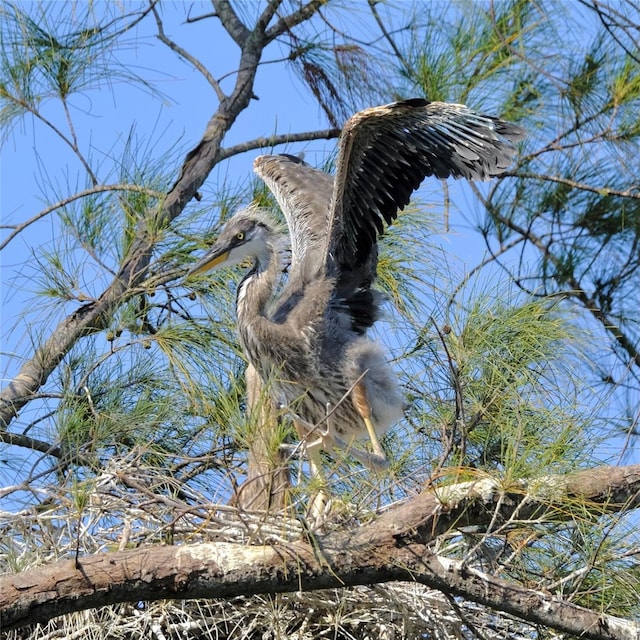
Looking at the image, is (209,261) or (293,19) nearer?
(209,261)

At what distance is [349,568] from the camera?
8.09 feet

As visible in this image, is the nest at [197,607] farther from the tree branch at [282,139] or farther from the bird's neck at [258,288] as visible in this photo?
the tree branch at [282,139]

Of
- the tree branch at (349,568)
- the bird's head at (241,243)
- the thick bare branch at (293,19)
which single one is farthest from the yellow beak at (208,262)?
the tree branch at (349,568)

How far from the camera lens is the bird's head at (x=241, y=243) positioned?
139 inches

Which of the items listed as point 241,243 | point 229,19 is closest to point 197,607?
point 241,243

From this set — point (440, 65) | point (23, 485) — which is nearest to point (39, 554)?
point (23, 485)

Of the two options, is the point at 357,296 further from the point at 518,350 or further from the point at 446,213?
the point at 518,350

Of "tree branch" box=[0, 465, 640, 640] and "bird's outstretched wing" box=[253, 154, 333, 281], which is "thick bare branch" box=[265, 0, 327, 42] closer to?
"bird's outstretched wing" box=[253, 154, 333, 281]

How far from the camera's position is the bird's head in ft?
11.6

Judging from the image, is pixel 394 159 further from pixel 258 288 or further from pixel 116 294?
pixel 116 294

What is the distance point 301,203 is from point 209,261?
0.38 metres

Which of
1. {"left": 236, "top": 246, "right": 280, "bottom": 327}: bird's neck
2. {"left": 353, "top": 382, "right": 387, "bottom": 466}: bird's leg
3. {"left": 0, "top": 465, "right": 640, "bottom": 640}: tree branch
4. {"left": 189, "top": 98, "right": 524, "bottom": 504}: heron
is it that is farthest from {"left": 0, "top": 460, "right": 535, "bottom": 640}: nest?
{"left": 236, "top": 246, "right": 280, "bottom": 327}: bird's neck

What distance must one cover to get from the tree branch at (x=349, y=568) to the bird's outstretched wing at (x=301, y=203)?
3.81 ft

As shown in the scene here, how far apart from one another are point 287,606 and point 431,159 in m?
1.22
